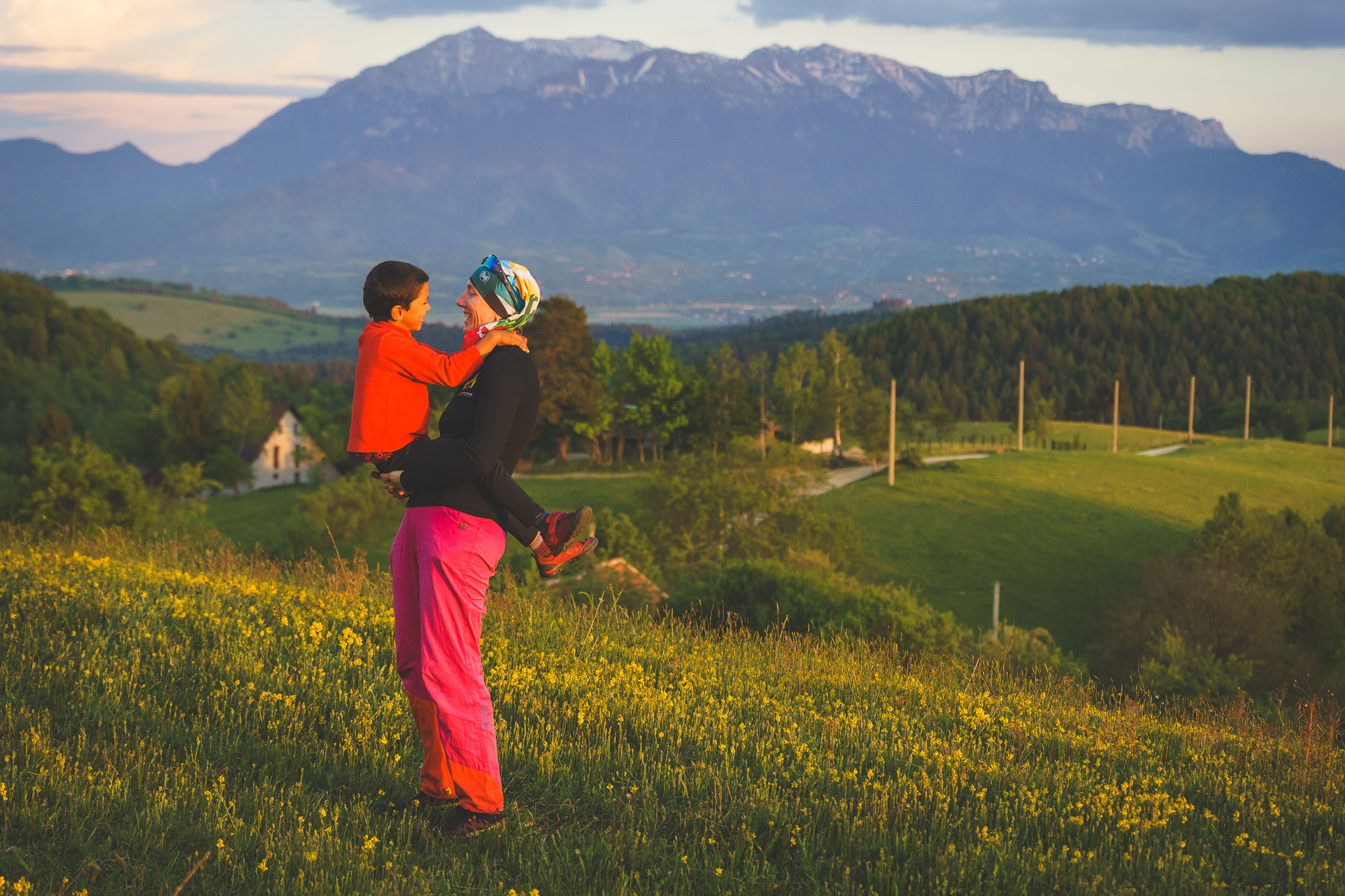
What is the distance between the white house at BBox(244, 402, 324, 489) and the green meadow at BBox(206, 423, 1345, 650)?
2150 centimetres

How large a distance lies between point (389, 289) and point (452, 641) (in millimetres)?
1645

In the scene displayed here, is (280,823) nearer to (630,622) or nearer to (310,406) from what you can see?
(630,622)

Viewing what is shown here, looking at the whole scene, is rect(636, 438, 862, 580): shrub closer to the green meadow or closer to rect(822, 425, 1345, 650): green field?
the green meadow

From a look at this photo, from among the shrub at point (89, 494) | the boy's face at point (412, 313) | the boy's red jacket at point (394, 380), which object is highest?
the boy's face at point (412, 313)

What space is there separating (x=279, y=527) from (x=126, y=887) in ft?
215

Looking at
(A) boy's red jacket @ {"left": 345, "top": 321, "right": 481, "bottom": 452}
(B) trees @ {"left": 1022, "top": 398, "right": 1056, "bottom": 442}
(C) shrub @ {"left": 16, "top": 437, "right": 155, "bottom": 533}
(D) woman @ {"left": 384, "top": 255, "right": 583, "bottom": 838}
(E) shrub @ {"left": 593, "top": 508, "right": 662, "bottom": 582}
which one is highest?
(A) boy's red jacket @ {"left": 345, "top": 321, "right": 481, "bottom": 452}

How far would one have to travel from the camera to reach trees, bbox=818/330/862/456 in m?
88.9

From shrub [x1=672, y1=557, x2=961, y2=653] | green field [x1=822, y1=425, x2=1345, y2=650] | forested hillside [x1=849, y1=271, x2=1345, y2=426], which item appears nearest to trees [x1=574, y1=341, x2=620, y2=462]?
green field [x1=822, y1=425, x2=1345, y2=650]

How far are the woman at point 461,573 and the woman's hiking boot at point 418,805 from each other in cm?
3

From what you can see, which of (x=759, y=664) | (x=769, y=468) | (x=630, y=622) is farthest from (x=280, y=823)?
(x=769, y=468)

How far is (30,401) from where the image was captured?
11281cm

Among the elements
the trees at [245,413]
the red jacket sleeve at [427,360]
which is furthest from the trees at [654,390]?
the red jacket sleeve at [427,360]

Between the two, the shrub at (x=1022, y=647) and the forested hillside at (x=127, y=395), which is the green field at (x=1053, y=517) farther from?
the forested hillside at (x=127, y=395)

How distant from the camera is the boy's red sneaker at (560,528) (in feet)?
15.0
